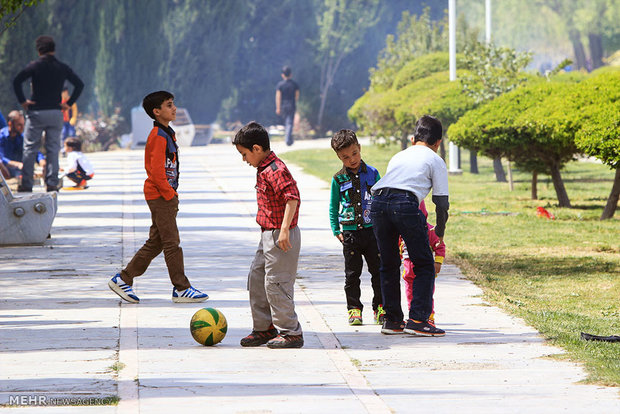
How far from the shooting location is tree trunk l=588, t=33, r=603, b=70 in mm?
70812

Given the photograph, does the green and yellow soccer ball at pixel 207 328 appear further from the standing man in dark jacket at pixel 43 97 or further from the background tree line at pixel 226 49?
the background tree line at pixel 226 49

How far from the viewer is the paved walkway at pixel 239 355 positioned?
609 centimetres

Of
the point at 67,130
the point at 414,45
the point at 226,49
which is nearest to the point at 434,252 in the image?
the point at 67,130

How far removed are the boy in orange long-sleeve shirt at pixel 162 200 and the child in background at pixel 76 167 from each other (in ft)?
37.2

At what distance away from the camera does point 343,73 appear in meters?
49.2

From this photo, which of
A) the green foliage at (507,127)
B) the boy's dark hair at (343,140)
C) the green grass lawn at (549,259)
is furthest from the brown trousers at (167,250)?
the green foliage at (507,127)

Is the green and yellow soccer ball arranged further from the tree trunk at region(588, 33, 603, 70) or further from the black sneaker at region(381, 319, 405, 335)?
the tree trunk at region(588, 33, 603, 70)

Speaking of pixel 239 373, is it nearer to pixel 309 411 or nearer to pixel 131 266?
pixel 309 411

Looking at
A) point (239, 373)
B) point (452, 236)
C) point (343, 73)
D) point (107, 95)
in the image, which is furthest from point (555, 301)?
point (343, 73)

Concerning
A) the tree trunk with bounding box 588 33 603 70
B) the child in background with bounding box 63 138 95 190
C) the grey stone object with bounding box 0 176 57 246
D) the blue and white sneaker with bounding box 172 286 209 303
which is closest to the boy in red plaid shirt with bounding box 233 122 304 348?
the blue and white sneaker with bounding box 172 286 209 303

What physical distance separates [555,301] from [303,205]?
858 cm

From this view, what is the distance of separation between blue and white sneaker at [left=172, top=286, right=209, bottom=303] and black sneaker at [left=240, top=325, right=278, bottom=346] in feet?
5.34

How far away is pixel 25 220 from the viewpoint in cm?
1295

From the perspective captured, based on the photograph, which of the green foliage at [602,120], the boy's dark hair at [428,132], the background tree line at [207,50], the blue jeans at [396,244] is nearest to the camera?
the blue jeans at [396,244]
